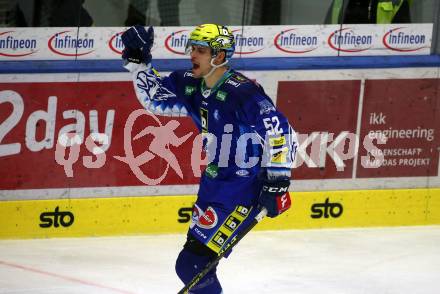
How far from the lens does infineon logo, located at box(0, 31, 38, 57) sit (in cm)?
786

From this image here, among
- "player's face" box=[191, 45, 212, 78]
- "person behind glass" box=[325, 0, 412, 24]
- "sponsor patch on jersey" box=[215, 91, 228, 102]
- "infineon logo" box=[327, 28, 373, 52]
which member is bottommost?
"sponsor patch on jersey" box=[215, 91, 228, 102]

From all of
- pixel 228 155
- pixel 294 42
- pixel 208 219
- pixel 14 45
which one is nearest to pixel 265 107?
pixel 228 155

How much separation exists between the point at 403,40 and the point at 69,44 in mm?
2814

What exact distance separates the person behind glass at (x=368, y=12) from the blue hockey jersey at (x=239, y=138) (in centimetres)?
340

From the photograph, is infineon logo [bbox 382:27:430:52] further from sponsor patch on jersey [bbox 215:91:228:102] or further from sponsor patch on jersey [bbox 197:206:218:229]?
sponsor patch on jersey [bbox 197:206:218:229]

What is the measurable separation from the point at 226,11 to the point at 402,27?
153cm

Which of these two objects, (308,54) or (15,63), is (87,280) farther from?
(308,54)

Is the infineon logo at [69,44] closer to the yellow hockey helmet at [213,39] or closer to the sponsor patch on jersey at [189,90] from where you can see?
the sponsor patch on jersey at [189,90]

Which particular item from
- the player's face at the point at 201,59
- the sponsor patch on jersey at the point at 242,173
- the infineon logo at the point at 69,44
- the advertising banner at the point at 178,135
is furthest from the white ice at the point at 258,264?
the player's face at the point at 201,59

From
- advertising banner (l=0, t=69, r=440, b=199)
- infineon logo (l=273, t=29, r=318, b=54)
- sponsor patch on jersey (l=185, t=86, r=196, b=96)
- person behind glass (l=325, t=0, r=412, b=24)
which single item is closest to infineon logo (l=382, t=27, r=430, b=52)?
person behind glass (l=325, t=0, r=412, b=24)

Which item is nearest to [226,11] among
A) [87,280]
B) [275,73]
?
[275,73]

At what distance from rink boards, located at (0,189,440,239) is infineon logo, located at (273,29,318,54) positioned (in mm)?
1170

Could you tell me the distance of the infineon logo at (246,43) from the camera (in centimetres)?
848

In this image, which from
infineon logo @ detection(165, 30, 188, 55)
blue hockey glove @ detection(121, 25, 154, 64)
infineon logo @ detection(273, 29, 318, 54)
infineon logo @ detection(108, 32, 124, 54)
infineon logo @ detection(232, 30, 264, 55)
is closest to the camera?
blue hockey glove @ detection(121, 25, 154, 64)
